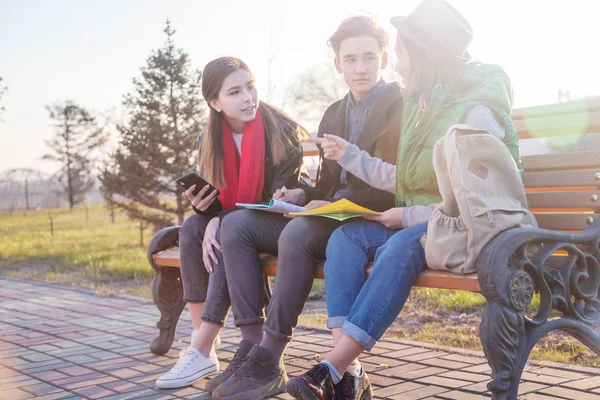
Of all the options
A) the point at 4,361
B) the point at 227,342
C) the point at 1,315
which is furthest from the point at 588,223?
the point at 1,315

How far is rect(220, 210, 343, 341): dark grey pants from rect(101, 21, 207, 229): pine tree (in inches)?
435

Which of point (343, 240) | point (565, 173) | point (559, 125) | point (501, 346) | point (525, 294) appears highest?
point (559, 125)

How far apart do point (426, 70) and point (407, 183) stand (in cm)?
45

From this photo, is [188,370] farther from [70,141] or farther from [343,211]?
[70,141]

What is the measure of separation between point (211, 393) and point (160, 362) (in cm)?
81

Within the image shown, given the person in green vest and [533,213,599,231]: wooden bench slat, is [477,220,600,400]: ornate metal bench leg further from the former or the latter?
the person in green vest

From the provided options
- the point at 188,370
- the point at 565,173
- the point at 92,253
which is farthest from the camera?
the point at 92,253

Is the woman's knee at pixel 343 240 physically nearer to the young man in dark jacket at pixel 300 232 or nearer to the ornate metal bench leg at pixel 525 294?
the young man in dark jacket at pixel 300 232

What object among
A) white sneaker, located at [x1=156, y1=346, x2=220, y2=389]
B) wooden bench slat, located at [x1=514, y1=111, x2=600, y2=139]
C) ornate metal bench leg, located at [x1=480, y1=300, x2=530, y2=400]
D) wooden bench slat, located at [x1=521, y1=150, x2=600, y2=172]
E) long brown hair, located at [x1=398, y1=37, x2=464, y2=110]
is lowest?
white sneaker, located at [x1=156, y1=346, x2=220, y2=389]

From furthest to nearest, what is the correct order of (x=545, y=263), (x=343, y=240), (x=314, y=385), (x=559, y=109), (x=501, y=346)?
1. (x=559, y=109)
2. (x=343, y=240)
3. (x=545, y=263)
4. (x=314, y=385)
5. (x=501, y=346)

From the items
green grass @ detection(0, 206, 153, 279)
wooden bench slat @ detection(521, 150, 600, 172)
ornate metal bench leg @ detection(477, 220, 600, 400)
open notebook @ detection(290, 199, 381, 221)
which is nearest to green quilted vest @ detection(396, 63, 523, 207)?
open notebook @ detection(290, 199, 381, 221)

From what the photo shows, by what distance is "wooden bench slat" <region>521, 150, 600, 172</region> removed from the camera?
3.03 metres

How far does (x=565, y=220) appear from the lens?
2965 millimetres

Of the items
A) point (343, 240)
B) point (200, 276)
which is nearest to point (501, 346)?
point (343, 240)
